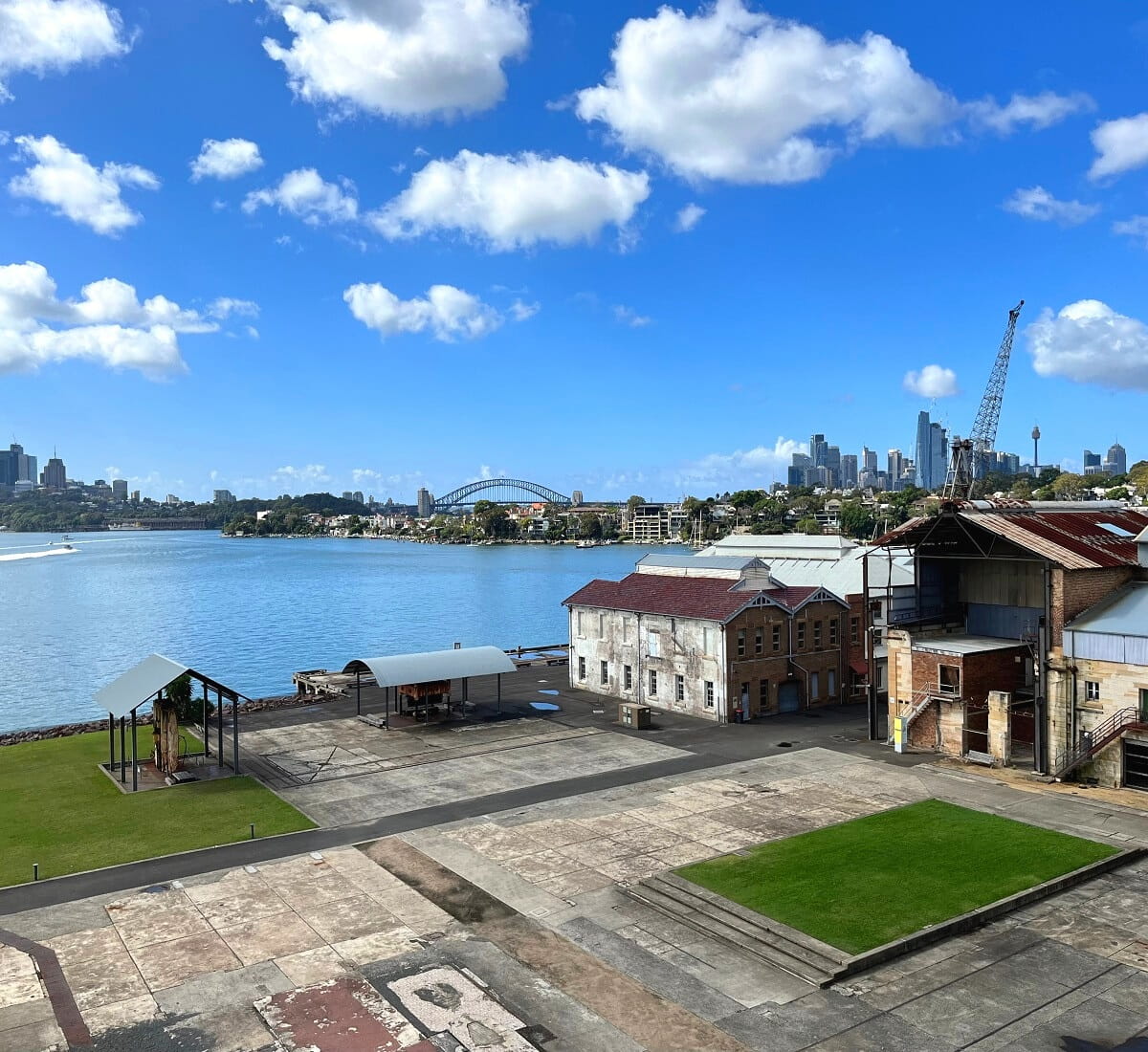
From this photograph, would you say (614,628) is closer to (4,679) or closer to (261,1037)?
(261,1037)

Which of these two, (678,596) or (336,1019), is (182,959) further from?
(678,596)

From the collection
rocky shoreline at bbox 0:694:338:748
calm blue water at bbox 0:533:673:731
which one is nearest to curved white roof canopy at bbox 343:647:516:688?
rocky shoreline at bbox 0:694:338:748

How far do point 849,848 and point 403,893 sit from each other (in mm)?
14397

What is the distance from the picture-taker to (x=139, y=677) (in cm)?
4194

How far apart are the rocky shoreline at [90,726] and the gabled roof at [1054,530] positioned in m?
38.7

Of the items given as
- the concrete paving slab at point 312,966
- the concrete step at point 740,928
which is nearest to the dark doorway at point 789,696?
the concrete step at point 740,928

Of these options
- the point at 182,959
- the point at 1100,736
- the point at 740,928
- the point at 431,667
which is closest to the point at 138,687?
the point at 431,667

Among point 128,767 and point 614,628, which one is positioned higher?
point 614,628

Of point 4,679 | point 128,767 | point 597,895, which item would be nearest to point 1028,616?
point 597,895

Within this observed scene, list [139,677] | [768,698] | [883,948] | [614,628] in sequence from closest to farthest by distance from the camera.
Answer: [883,948] → [139,677] → [768,698] → [614,628]

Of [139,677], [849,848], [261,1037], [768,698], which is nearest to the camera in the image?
[261,1037]

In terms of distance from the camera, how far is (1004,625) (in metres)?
48.4

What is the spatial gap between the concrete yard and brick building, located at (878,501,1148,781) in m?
8.54

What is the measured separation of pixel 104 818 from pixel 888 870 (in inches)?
1127
